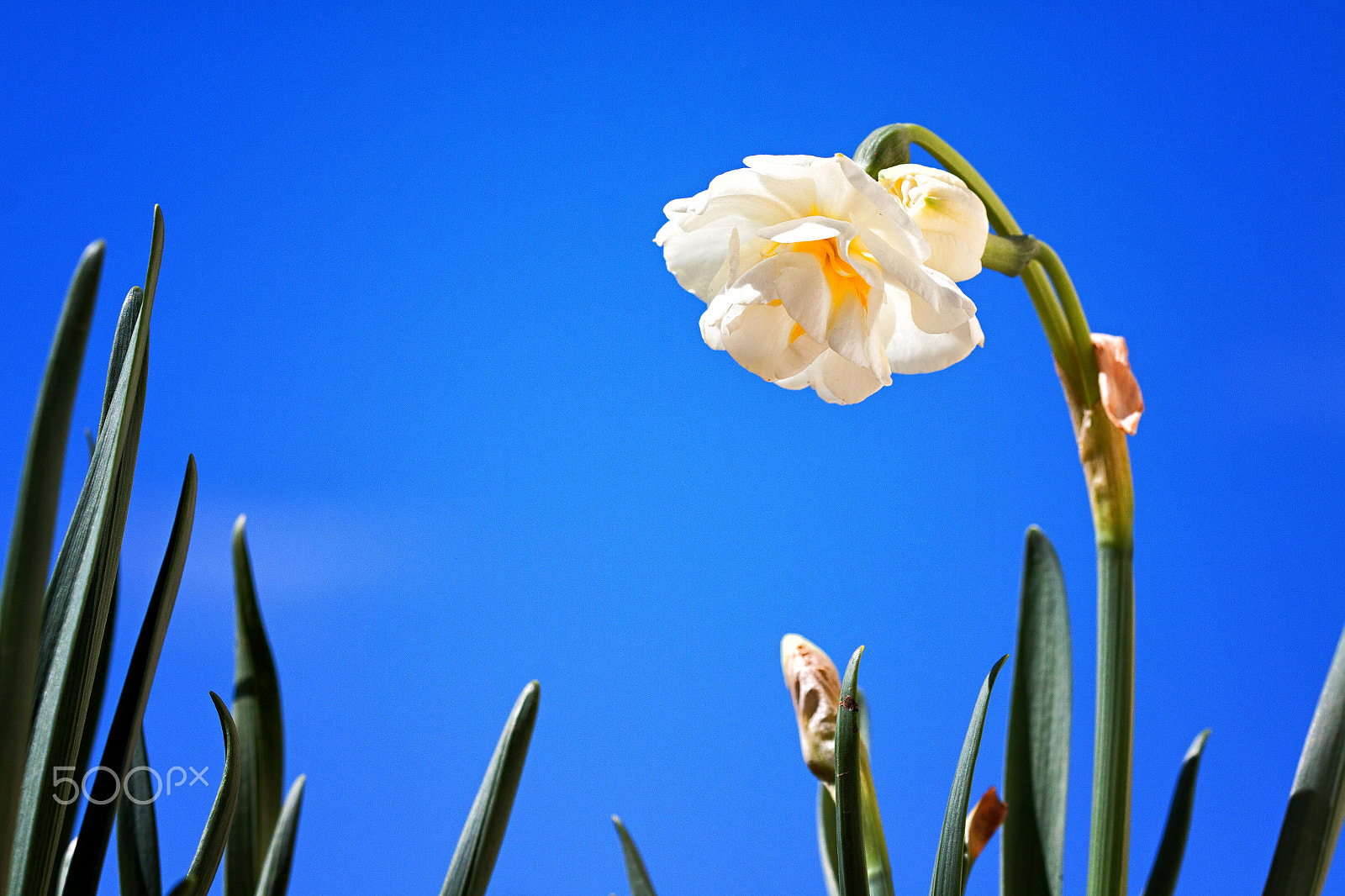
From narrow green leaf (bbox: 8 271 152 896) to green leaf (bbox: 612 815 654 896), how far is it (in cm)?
34

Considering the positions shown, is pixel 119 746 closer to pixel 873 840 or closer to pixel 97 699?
pixel 97 699

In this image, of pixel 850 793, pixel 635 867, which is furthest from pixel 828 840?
pixel 850 793

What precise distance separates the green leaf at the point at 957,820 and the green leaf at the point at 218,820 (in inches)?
13.3

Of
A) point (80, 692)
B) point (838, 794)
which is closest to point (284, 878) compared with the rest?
point (80, 692)

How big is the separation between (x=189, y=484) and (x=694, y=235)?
0.82 feet

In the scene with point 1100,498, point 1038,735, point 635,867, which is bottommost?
point 635,867

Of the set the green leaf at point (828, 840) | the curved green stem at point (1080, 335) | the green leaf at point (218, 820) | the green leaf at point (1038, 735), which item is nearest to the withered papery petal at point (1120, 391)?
the curved green stem at point (1080, 335)

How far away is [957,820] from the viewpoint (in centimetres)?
47

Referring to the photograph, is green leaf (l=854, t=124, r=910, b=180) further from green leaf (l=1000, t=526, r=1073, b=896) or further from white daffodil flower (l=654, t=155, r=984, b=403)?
green leaf (l=1000, t=526, r=1073, b=896)

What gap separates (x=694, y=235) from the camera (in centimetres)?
41

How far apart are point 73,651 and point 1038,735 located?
0.55m

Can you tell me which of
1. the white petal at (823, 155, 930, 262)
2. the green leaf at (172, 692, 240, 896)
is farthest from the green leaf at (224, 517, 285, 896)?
the white petal at (823, 155, 930, 262)

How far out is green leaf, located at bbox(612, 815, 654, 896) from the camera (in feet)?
1.97

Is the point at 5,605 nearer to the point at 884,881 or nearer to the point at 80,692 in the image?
the point at 80,692
